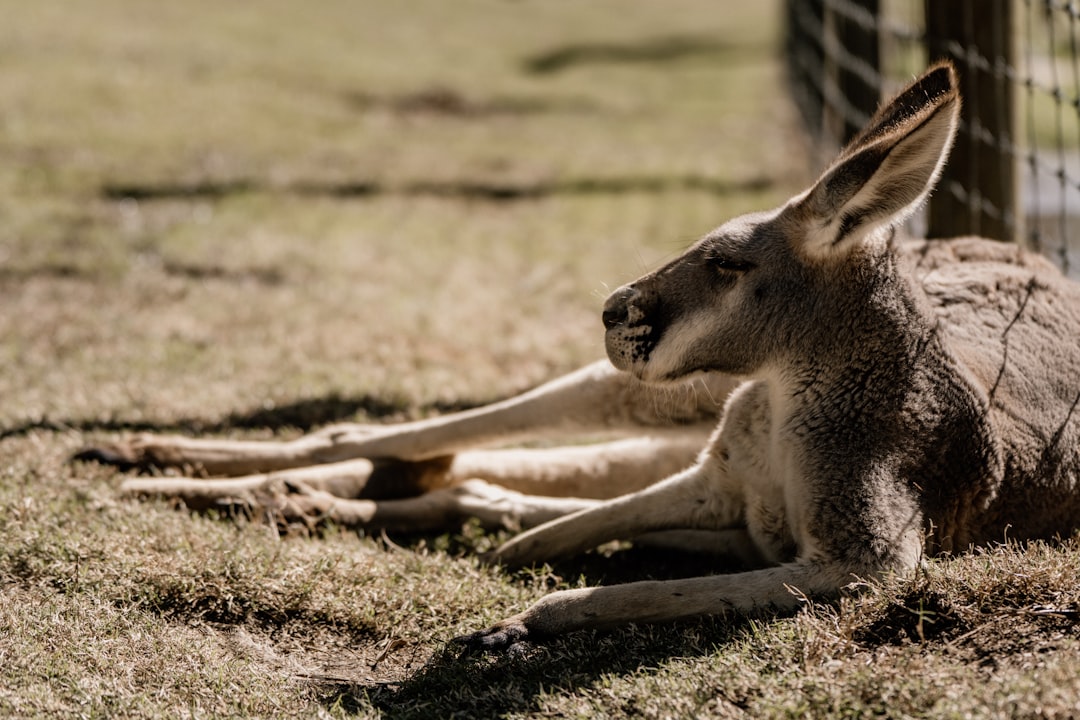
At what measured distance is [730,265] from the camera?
3.82m

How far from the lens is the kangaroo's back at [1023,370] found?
148 inches

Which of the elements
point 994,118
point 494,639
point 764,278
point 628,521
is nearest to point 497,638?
point 494,639

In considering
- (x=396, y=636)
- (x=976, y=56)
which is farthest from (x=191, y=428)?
(x=976, y=56)

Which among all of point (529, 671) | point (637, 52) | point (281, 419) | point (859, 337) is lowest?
point (529, 671)

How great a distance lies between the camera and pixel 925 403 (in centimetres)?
369

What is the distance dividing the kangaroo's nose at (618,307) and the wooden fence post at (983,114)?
2.58 metres

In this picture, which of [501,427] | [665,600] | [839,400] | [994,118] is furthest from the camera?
[994,118]

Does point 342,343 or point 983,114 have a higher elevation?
point 983,114

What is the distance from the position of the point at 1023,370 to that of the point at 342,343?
3.63 meters

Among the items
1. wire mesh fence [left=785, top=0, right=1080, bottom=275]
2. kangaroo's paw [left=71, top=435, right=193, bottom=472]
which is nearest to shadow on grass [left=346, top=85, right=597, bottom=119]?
wire mesh fence [left=785, top=0, right=1080, bottom=275]

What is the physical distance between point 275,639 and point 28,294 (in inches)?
A: 159

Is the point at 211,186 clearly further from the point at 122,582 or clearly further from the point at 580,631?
the point at 580,631

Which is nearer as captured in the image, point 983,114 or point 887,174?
point 887,174

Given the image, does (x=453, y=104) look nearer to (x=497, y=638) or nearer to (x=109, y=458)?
(x=109, y=458)
